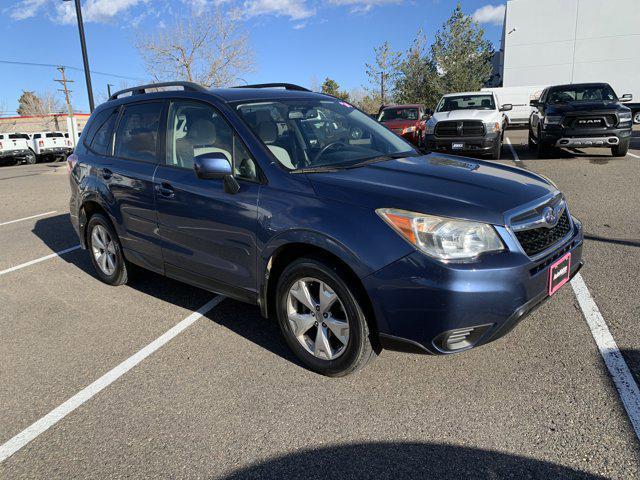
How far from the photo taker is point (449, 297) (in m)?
2.52

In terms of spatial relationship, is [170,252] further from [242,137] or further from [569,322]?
[569,322]

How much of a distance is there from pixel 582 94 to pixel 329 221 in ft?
41.5

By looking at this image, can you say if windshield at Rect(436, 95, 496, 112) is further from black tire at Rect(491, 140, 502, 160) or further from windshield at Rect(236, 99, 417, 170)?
windshield at Rect(236, 99, 417, 170)

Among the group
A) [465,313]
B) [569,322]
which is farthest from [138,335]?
[569,322]

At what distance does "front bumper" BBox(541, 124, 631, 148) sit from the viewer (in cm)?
1137

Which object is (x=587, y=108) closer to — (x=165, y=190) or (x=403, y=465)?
(x=165, y=190)

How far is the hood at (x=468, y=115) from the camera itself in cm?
1229

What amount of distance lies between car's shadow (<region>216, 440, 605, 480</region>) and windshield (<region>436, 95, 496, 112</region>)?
1259 cm

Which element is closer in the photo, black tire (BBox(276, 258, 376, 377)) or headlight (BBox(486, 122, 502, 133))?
black tire (BBox(276, 258, 376, 377))

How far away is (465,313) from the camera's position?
8.37ft

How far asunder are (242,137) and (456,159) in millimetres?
1667

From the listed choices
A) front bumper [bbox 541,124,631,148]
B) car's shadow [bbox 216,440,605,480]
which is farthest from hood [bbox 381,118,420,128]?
car's shadow [bbox 216,440,605,480]

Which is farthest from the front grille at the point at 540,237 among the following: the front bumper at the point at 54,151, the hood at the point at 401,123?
the front bumper at the point at 54,151

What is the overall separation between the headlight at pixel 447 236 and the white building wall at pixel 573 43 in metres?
42.1
